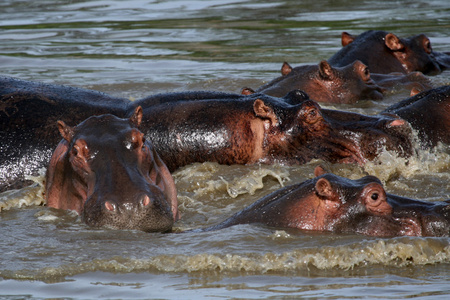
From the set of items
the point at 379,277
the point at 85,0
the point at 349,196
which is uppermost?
the point at 85,0

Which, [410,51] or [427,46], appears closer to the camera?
[410,51]

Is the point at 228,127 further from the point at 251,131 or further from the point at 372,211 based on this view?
the point at 372,211

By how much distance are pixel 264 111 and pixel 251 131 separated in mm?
214

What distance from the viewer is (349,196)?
5.22 m

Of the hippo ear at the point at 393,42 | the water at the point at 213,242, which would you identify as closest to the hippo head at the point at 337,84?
the water at the point at 213,242

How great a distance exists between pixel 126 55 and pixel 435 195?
29.9 feet

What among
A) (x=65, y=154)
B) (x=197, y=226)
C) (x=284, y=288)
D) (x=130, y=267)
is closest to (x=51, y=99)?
(x=65, y=154)

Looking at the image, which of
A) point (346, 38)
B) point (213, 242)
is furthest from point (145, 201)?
point (346, 38)

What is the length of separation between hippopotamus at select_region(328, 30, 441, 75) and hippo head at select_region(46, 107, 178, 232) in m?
5.65

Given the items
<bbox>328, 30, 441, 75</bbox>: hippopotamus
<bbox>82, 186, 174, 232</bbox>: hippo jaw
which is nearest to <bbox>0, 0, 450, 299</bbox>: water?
<bbox>82, 186, 174, 232</bbox>: hippo jaw

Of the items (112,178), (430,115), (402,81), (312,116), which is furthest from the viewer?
(402,81)

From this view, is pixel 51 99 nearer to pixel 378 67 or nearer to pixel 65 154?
pixel 65 154

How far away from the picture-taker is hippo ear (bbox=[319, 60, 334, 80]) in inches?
388

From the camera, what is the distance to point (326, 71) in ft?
32.7
